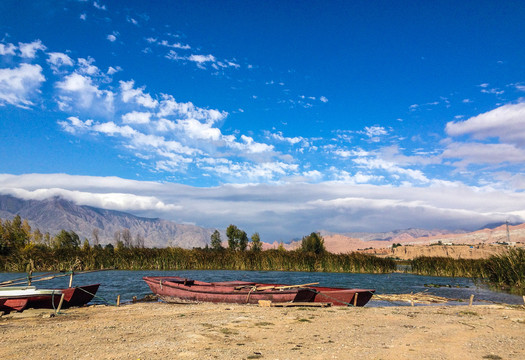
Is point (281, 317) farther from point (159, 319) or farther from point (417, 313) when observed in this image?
point (417, 313)

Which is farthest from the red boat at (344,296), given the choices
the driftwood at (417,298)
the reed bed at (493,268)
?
the reed bed at (493,268)

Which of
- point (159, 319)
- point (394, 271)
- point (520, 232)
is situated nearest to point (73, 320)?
point (159, 319)

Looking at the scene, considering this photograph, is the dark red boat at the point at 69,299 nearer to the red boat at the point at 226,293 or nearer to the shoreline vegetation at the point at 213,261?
the red boat at the point at 226,293

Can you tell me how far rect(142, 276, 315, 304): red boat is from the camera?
1858 cm

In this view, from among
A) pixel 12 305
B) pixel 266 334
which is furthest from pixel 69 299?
pixel 266 334

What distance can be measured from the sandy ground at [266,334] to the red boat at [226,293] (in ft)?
4.16

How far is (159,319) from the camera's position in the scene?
15148 mm

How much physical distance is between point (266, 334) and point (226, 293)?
821cm

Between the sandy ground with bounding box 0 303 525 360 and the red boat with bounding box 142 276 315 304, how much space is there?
4.16 ft

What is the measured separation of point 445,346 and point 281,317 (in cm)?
631

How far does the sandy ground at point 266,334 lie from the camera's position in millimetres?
9688

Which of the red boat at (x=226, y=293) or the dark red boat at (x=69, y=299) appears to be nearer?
the dark red boat at (x=69, y=299)

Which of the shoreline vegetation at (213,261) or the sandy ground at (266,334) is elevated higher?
the shoreline vegetation at (213,261)

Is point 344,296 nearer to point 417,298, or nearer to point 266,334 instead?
point 417,298
